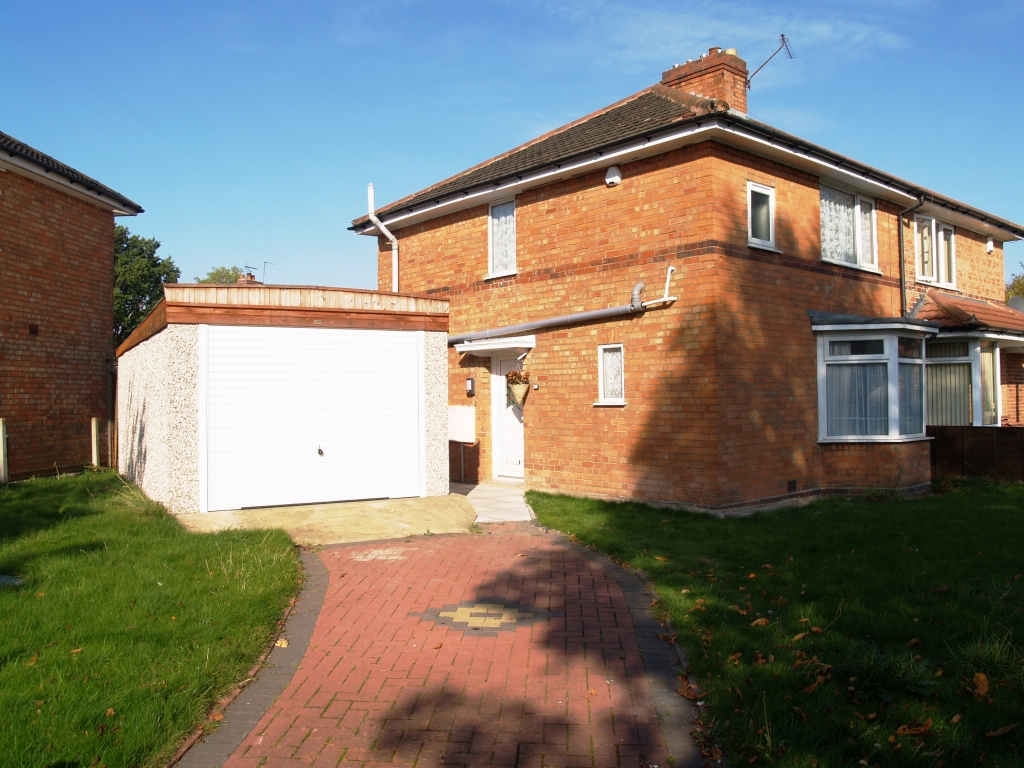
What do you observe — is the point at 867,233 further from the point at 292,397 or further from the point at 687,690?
the point at 687,690

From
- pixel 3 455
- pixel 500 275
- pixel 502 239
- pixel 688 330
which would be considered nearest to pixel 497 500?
pixel 688 330

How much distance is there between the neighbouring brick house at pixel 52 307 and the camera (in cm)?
1452

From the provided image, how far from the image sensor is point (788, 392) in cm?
1273

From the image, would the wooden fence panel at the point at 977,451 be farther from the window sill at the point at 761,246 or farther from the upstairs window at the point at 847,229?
the window sill at the point at 761,246

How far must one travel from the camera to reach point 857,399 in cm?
1340

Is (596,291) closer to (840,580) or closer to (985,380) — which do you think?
(840,580)

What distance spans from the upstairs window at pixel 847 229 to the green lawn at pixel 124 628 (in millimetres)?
10556

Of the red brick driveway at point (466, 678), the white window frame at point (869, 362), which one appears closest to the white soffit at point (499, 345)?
the white window frame at point (869, 362)

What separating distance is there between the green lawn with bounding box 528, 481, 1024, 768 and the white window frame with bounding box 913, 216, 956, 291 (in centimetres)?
758

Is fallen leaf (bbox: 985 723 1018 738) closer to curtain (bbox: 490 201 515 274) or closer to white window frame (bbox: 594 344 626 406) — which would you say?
white window frame (bbox: 594 344 626 406)

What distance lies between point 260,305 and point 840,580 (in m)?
7.60

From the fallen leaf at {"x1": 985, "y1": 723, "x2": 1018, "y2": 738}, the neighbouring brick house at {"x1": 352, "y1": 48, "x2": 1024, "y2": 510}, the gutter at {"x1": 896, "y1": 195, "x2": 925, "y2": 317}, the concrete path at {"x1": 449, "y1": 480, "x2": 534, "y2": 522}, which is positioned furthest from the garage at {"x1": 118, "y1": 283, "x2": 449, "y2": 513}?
the gutter at {"x1": 896, "y1": 195, "x2": 925, "y2": 317}

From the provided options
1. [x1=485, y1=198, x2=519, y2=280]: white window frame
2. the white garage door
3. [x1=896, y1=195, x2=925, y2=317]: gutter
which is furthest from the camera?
[x1=896, y1=195, x2=925, y2=317]: gutter

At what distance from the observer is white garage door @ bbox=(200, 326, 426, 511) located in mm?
10258
